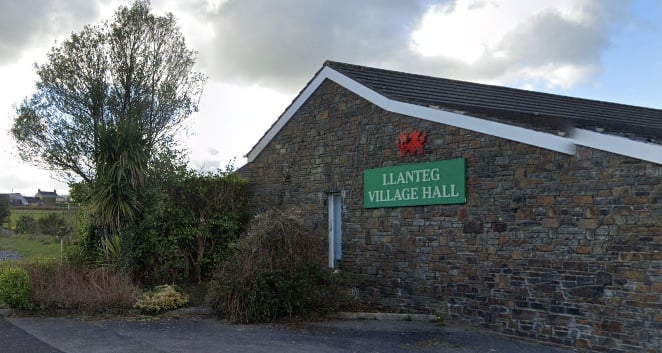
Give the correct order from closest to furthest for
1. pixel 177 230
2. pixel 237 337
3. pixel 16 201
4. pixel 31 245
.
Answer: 1. pixel 237 337
2. pixel 177 230
3. pixel 31 245
4. pixel 16 201

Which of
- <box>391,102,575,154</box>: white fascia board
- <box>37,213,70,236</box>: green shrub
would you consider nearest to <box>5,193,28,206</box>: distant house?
<box>37,213,70,236</box>: green shrub

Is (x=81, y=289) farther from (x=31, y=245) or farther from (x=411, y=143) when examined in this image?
(x=31, y=245)

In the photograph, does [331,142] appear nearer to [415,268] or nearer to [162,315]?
[415,268]

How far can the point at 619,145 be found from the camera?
775 centimetres

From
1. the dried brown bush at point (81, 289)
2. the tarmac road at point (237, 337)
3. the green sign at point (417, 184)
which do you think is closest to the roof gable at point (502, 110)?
the green sign at point (417, 184)

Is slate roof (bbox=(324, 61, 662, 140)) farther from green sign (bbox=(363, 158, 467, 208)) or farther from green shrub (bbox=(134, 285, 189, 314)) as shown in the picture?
green shrub (bbox=(134, 285, 189, 314))

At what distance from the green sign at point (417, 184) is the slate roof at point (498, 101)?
1.06 meters

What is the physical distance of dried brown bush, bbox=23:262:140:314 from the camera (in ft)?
36.0

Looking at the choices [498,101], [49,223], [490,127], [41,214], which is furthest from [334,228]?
[41,214]

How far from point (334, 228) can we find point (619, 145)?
21.3 feet

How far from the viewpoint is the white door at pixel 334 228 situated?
12.9 meters

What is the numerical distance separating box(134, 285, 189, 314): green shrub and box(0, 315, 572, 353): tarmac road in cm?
58

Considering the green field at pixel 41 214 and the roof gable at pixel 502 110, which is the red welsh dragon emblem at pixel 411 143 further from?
the green field at pixel 41 214

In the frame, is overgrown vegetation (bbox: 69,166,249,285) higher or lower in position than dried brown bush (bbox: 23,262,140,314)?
higher
